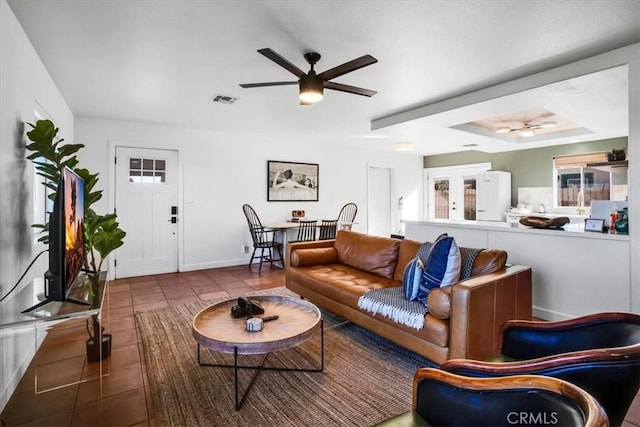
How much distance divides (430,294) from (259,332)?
1.13m

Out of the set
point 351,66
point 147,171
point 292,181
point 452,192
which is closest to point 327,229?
point 292,181

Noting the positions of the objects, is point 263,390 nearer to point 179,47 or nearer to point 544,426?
point 544,426

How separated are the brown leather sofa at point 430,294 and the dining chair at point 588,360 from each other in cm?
42

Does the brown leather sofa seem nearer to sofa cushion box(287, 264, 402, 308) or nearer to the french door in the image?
sofa cushion box(287, 264, 402, 308)

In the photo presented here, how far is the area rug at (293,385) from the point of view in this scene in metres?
1.77

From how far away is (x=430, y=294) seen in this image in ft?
6.98

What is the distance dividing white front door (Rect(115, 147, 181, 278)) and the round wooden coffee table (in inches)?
126

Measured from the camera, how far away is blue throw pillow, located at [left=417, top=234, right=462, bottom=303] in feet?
7.39

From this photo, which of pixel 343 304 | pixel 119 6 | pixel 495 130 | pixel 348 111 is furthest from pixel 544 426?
pixel 495 130

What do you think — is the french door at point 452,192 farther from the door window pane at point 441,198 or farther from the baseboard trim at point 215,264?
the baseboard trim at point 215,264

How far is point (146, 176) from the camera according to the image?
5.00 metres

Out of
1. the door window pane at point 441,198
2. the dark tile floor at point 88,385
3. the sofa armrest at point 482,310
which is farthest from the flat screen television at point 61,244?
the door window pane at point 441,198

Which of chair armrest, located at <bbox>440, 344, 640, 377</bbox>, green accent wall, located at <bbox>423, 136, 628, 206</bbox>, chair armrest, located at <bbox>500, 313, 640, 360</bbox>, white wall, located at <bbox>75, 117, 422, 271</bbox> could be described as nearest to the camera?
chair armrest, located at <bbox>440, 344, 640, 377</bbox>

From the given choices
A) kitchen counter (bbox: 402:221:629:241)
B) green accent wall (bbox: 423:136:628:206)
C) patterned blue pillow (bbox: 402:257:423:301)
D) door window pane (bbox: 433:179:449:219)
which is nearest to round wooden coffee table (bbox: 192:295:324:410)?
patterned blue pillow (bbox: 402:257:423:301)
